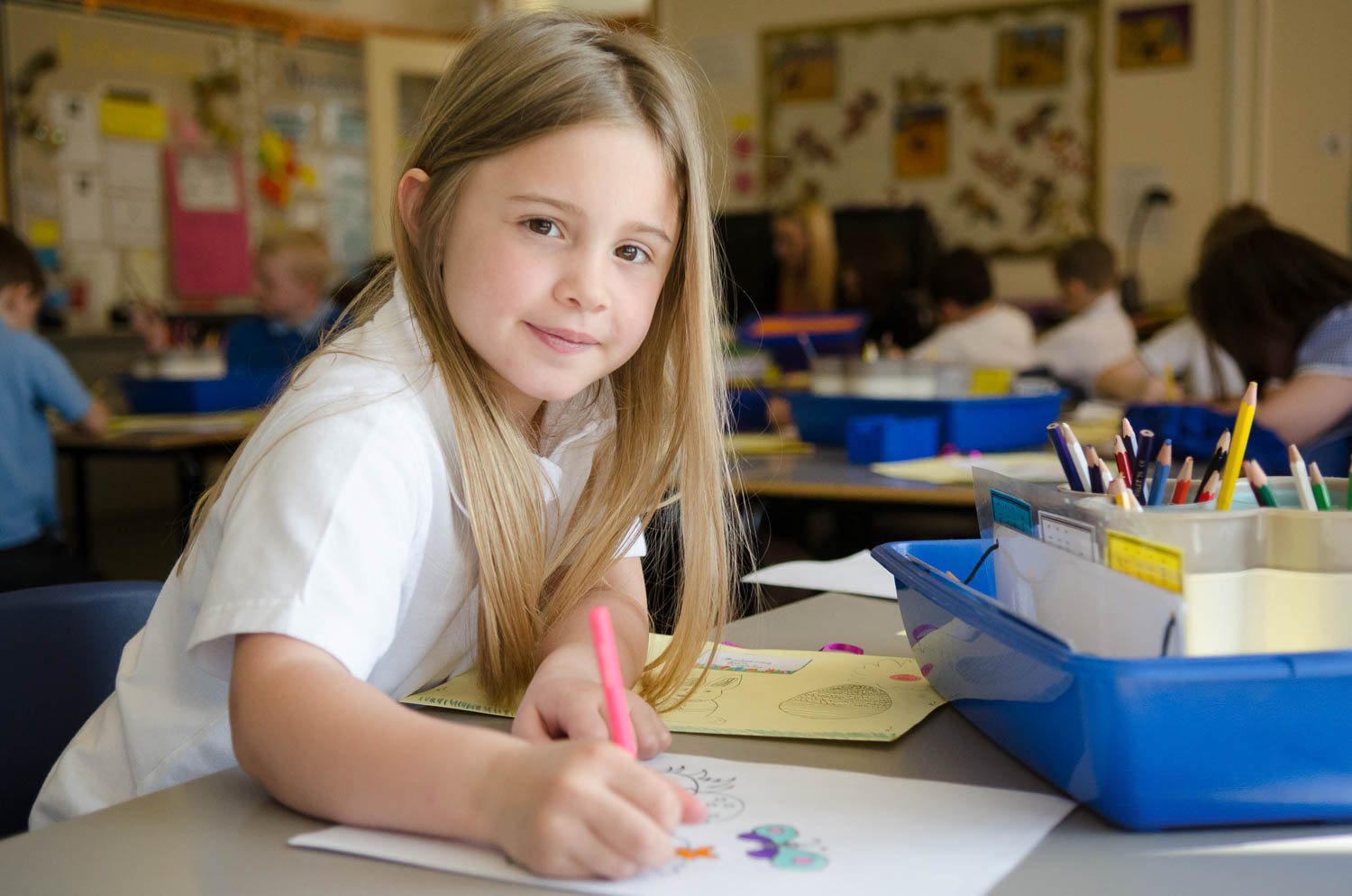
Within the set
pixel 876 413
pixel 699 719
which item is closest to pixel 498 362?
pixel 699 719

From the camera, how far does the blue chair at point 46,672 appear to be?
95cm

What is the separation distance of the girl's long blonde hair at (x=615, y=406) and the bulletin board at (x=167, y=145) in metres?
4.59

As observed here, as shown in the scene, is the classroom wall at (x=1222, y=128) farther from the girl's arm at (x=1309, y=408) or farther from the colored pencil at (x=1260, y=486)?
the colored pencil at (x=1260, y=486)

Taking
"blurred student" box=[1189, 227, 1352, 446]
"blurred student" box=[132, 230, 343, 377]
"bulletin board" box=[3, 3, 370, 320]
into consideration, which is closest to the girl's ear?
"blurred student" box=[1189, 227, 1352, 446]

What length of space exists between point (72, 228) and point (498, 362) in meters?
4.76

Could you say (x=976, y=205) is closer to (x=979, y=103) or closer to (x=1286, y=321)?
(x=979, y=103)

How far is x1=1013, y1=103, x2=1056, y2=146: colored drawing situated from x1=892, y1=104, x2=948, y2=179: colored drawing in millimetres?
317

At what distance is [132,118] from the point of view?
5164 millimetres

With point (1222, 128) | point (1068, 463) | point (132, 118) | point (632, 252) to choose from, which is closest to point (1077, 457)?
point (1068, 463)

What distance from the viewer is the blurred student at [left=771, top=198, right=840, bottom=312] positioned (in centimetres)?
475

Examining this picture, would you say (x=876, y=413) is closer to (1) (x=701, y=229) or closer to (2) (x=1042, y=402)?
(2) (x=1042, y=402)

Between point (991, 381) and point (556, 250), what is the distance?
1.49 m

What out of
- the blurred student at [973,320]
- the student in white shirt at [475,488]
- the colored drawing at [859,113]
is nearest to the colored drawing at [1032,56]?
the colored drawing at [859,113]

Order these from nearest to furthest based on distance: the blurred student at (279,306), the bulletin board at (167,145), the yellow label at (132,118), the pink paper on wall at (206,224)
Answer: the blurred student at (279,306)
the bulletin board at (167,145)
the yellow label at (132,118)
the pink paper on wall at (206,224)
